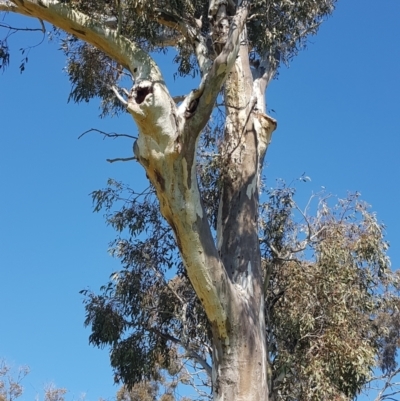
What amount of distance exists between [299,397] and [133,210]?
A: 9.36 ft

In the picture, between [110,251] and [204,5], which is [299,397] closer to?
→ [110,251]

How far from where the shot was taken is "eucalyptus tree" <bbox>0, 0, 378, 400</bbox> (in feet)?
17.9

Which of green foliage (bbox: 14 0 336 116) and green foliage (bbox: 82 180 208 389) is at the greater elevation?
green foliage (bbox: 14 0 336 116)

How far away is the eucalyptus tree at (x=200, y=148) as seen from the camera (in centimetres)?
547

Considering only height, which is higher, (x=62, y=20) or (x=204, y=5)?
(x=204, y=5)

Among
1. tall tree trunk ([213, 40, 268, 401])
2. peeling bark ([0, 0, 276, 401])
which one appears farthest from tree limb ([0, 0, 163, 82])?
tall tree trunk ([213, 40, 268, 401])

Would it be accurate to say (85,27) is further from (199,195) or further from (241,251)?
(241,251)

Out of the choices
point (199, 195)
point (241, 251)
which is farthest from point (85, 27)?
point (241, 251)

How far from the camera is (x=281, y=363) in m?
7.17

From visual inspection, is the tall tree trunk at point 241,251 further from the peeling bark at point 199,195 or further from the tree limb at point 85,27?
the tree limb at point 85,27

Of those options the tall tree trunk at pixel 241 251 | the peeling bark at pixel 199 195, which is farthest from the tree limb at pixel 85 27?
the tall tree trunk at pixel 241 251

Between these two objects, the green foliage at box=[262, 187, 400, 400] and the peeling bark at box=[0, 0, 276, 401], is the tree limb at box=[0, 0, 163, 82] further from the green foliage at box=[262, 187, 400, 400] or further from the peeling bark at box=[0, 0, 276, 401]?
the green foliage at box=[262, 187, 400, 400]

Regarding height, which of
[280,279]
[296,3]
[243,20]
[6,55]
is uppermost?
[296,3]

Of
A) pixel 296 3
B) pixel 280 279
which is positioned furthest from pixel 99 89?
pixel 280 279
